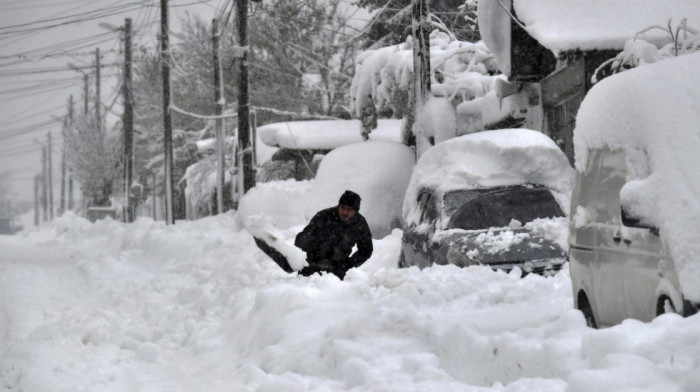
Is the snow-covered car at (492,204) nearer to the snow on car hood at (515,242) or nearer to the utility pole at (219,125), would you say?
the snow on car hood at (515,242)

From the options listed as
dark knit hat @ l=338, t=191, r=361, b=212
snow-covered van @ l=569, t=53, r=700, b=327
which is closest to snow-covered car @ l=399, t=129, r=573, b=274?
dark knit hat @ l=338, t=191, r=361, b=212

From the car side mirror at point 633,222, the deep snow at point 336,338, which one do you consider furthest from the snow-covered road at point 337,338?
the car side mirror at point 633,222

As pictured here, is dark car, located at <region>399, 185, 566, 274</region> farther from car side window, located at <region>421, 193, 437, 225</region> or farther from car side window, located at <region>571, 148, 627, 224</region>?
car side window, located at <region>571, 148, 627, 224</region>

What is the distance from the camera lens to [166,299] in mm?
11305

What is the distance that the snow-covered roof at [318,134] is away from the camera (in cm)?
3100

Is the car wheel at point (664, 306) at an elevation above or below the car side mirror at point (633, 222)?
below

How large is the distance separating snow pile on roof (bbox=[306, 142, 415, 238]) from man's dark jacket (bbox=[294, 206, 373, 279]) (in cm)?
670

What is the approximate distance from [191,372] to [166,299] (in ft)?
14.6

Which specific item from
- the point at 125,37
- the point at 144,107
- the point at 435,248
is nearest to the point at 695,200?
the point at 435,248

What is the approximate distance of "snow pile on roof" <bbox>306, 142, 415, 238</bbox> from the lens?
16.7 meters

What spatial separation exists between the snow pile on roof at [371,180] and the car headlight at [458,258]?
723cm

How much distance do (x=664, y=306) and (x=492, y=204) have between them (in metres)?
5.08

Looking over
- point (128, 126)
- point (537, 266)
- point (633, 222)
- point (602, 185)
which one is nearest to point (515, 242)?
point (537, 266)

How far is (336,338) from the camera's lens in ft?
19.5
